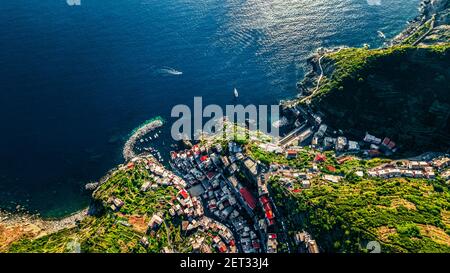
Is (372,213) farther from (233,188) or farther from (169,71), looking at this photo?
(169,71)

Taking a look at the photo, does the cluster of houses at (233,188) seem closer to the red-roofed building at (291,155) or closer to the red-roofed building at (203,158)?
the red-roofed building at (203,158)

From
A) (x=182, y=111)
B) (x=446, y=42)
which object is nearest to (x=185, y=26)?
(x=182, y=111)

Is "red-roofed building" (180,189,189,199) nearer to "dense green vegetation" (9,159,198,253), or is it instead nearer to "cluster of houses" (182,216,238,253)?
"dense green vegetation" (9,159,198,253)

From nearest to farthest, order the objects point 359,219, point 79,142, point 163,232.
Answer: point 359,219 → point 163,232 → point 79,142

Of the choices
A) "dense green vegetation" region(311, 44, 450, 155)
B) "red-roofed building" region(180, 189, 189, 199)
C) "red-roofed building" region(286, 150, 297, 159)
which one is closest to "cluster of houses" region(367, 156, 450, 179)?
"dense green vegetation" region(311, 44, 450, 155)

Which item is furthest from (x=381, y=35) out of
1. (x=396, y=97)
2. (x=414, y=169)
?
(x=414, y=169)

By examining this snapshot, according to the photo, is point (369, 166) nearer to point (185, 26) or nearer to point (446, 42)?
point (446, 42)

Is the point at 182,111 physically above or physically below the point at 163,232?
above
